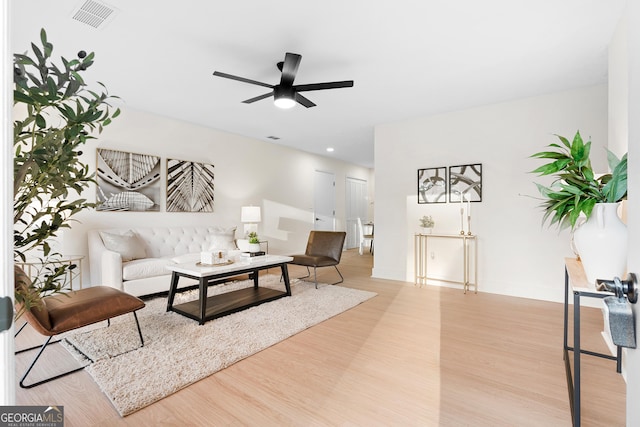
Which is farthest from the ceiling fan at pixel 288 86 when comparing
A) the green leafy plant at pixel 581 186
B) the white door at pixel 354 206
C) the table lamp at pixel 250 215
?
the white door at pixel 354 206

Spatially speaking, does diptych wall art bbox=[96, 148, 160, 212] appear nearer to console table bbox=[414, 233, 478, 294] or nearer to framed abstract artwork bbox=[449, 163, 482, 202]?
console table bbox=[414, 233, 478, 294]

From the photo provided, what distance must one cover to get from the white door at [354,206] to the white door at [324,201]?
0.67 metres

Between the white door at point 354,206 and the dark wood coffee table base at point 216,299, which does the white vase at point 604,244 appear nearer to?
the dark wood coffee table base at point 216,299

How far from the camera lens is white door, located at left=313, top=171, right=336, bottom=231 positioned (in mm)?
7438

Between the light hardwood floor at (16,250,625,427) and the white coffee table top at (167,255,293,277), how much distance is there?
3.23 ft

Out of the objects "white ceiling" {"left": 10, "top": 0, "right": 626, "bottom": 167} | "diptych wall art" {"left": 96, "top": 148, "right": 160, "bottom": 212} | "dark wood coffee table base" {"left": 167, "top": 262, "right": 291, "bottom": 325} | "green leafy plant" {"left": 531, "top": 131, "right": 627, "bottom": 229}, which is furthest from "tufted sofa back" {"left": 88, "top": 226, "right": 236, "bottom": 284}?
→ "green leafy plant" {"left": 531, "top": 131, "right": 627, "bottom": 229}

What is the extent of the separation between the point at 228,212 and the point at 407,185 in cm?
310

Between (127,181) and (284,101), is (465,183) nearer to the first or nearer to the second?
(284,101)

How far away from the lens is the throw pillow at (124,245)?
3.56 meters

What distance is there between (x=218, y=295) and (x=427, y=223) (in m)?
3.03

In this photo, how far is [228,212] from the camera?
5.39 meters

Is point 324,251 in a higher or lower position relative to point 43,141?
lower

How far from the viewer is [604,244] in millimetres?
1379

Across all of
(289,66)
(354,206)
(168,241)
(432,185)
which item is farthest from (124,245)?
(354,206)
